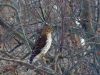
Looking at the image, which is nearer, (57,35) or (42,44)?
(42,44)

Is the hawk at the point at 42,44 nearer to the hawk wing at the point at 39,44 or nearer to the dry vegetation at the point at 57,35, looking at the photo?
the hawk wing at the point at 39,44

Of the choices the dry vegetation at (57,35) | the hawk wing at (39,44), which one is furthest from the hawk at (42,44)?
the dry vegetation at (57,35)

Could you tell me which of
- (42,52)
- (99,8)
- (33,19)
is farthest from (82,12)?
(42,52)

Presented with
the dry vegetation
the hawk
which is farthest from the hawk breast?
the dry vegetation

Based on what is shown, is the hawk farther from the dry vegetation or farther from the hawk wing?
the dry vegetation

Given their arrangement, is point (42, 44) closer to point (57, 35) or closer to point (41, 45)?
point (41, 45)

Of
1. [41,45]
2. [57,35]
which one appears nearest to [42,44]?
[41,45]

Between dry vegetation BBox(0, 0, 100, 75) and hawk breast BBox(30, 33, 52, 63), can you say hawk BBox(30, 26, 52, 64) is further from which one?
dry vegetation BBox(0, 0, 100, 75)

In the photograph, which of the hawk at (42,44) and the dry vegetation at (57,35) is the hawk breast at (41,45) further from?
the dry vegetation at (57,35)

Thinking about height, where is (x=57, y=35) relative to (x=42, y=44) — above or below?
above

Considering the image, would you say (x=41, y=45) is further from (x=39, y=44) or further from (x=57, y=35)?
(x=57, y=35)

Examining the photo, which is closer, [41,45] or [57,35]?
[41,45]

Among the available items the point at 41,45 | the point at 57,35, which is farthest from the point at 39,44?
the point at 57,35
